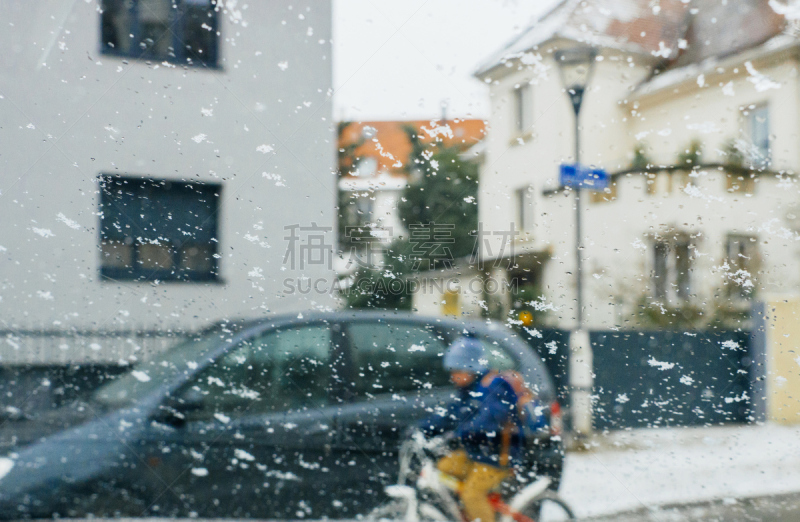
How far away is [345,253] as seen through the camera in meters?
1.01

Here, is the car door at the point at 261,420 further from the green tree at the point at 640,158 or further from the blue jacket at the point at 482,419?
the green tree at the point at 640,158

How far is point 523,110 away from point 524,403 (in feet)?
1.88

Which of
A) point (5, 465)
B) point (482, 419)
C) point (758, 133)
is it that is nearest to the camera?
point (758, 133)

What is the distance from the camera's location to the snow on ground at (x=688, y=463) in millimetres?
1013

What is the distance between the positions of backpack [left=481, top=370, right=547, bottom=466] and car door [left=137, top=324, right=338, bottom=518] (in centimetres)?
33

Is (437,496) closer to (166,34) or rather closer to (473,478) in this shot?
(473,478)

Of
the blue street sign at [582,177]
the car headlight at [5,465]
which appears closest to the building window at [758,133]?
the blue street sign at [582,177]

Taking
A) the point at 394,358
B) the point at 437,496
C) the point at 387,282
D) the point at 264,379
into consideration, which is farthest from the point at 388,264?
the point at 437,496

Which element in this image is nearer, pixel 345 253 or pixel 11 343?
pixel 345 253

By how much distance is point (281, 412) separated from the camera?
108 cm

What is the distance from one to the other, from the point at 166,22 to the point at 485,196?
2.54 feet

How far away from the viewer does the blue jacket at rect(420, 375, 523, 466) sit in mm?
1030

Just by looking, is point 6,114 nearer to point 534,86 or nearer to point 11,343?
point 11,343

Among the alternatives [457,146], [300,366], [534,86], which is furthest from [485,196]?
[300,366]
